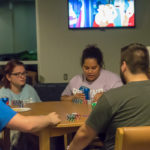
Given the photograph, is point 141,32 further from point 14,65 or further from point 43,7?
point 14,65

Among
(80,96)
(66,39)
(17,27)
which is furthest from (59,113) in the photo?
(17,27)

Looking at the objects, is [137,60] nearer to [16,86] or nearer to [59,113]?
[59,113]

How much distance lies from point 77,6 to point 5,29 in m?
1.35

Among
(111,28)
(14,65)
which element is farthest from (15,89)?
(111,28)

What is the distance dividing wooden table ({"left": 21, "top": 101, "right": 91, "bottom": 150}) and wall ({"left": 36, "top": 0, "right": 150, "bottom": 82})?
205 cm

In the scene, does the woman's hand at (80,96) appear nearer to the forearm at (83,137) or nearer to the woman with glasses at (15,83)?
the woman with glasses at (15,83)

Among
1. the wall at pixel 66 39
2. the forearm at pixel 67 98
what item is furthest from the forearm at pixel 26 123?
the wall at pixel 66 39

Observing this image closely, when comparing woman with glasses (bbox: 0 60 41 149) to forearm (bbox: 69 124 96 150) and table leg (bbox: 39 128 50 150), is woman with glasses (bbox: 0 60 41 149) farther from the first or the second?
forearm (bbox: 69 124 96 150)

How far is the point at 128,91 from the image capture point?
58.8 inches

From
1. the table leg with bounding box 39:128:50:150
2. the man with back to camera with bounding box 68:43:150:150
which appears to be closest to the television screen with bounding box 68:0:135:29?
the table leg with bounding box 39:128:50:150

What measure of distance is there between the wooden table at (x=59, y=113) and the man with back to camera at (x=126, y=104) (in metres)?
0.34

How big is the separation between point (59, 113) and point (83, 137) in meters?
0.70

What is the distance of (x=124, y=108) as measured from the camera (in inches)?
58.1

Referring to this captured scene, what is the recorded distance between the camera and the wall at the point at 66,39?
4625 millimetres
